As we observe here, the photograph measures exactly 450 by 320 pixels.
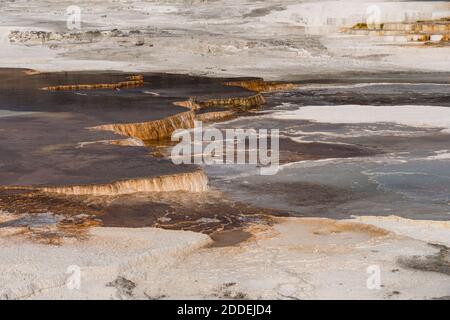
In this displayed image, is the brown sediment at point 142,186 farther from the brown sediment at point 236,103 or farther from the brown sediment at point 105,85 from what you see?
the brown sediment at point 105,85

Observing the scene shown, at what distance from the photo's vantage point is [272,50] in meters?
27.5

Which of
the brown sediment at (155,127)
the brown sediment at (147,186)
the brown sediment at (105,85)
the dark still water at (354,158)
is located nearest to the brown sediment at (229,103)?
the dark still water at (354,158)

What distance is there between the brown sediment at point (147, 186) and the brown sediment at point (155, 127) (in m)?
3.04

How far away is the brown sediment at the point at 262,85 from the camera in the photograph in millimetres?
18750

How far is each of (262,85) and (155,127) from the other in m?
6.80

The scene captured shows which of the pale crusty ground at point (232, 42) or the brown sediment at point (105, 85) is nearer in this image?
the brown sediment at point (105, 85)

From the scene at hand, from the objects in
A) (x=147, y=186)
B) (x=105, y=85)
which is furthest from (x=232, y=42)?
(x=147, y=186)

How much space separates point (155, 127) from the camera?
12.7m

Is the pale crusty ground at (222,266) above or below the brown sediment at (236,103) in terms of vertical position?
below

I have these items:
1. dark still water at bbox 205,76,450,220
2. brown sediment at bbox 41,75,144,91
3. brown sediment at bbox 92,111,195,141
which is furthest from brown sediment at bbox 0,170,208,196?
brown sediment at bbox 41,75,144,91

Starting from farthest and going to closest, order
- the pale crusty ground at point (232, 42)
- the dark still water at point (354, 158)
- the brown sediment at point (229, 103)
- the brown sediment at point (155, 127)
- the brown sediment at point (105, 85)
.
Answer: the pale crusty ground at point (232, 42)
the brown sediment at point (105, 85)
the brown sediment at point (229, 103)
the brown sediment at point (155, 127)
the dark still water at point (354, 158)

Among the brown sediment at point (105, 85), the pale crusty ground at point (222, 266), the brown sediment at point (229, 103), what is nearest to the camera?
the pale crusty ground at point (222, 266)
